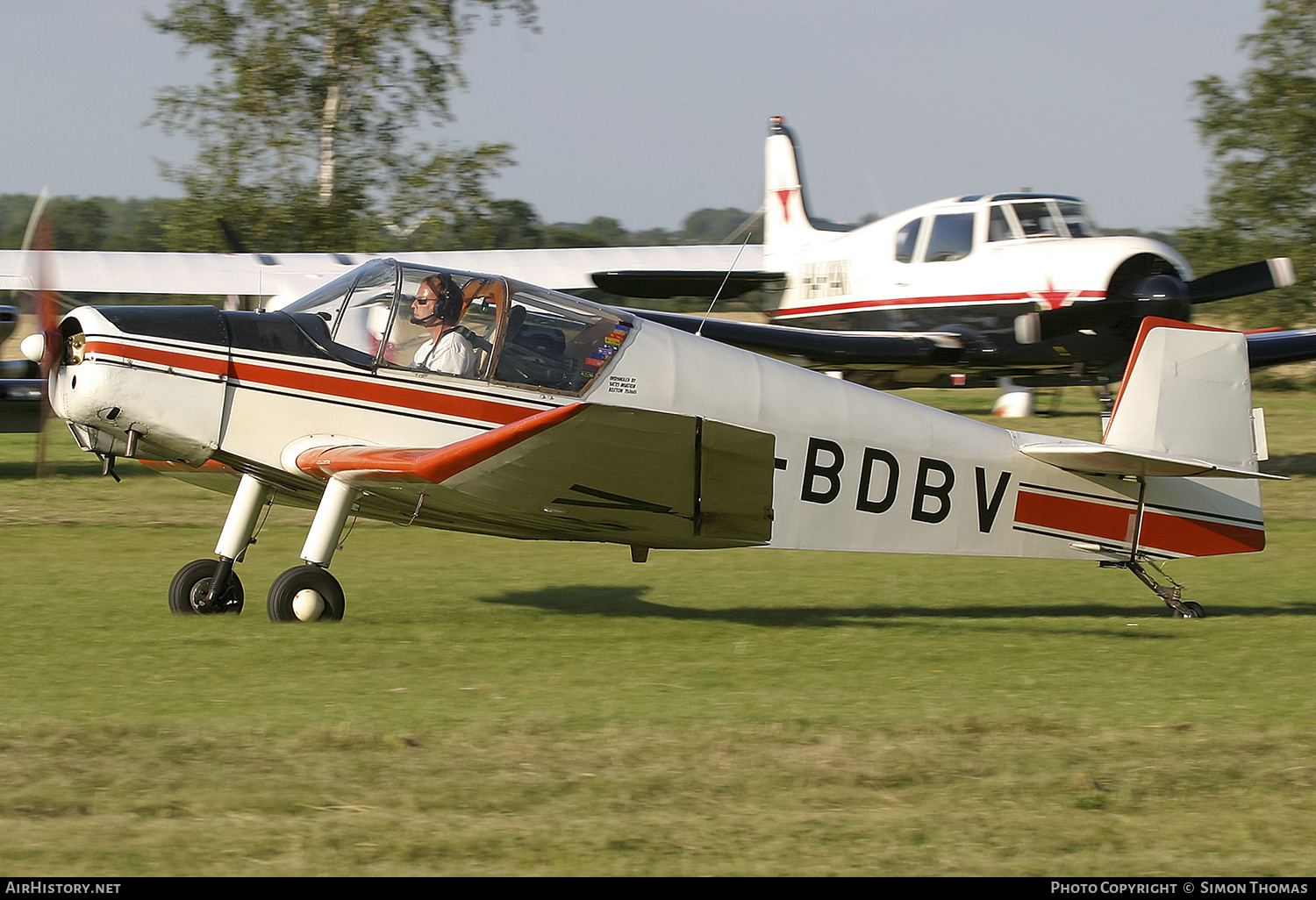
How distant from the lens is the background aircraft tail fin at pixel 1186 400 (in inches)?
340

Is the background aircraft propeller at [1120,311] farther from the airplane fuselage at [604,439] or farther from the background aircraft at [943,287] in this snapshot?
the airplane fuselage at [604,439]

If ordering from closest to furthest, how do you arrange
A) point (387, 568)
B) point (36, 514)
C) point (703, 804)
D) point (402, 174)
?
point (703, 804), point (387, 568), point (36, 514), point (402, 174)

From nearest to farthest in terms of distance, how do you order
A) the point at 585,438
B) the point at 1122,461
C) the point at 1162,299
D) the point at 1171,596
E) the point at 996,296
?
the point at 585,438 < the point at 1122,461 < the point at 1171,596 < the point at 1162,299 < the point at 996,296

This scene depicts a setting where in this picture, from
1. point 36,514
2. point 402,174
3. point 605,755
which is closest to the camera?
point 605,755

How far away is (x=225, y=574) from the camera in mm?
7957

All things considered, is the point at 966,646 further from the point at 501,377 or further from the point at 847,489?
the point at 501,377

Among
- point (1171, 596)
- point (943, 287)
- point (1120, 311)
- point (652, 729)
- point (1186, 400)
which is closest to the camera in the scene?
point (652, 729)

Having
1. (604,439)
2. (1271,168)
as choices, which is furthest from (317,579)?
(1271,168)

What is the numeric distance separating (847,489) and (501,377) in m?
2.33

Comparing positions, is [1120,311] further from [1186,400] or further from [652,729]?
[652,729]

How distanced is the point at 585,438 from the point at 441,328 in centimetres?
134

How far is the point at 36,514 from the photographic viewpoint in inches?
513

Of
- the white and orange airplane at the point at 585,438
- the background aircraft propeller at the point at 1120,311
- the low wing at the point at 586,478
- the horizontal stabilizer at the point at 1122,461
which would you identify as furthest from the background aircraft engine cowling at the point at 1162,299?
the low wing at the point at 586,478

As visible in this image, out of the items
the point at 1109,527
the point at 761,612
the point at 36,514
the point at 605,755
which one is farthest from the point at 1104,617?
the point at 36,514
